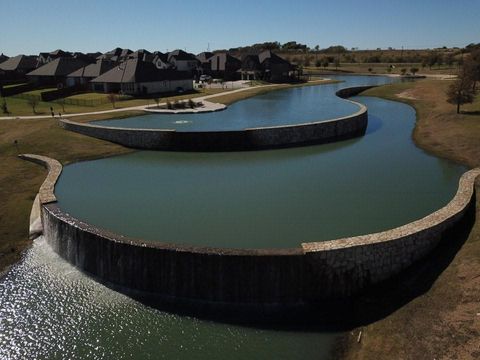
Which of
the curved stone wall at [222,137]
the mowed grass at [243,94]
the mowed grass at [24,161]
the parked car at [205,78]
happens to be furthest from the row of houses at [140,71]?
the curved stone wall at [222,137]

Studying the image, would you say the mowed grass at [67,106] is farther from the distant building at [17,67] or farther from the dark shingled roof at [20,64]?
the dark shingled roof at [20,64]

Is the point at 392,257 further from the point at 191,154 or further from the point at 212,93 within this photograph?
the point at 212,93

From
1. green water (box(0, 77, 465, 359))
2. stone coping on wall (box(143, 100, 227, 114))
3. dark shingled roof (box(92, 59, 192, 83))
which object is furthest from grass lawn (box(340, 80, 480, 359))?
dark shingled roof (box(92, 59, 192, 83))

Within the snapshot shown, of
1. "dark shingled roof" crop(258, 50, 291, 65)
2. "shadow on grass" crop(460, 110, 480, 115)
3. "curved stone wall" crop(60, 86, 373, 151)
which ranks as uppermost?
"dark shingled roof" crop(258, 50, 291, 65)

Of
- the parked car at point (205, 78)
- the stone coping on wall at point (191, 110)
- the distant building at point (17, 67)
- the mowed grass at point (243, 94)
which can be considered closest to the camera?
the stone coping on wall at point (191, 110)

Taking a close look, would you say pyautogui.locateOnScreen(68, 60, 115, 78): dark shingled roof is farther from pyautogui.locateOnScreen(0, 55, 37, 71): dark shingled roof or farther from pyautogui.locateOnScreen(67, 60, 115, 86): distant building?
pyautogui.locateOnScreen(0, 55, 37, 71): dark shingled roof

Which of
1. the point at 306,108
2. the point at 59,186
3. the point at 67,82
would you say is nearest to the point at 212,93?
the point at 306,108

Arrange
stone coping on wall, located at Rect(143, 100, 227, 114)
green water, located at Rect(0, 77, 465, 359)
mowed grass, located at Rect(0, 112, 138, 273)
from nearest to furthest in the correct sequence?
green water, located at Rect(0, 77, 465, 359) → mowed grass, located at Rect(0, 112, 138, 273) → stone coping on wall, located at Rect(143, 100, 227, 114)
